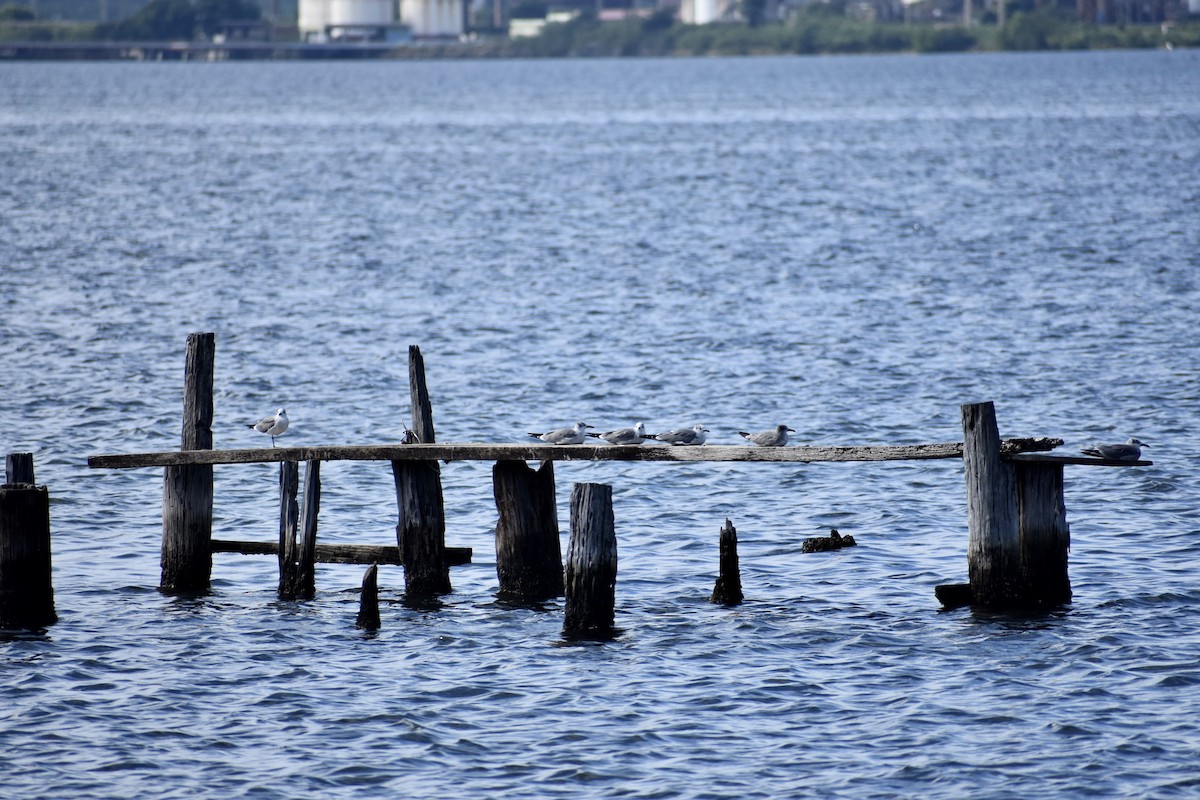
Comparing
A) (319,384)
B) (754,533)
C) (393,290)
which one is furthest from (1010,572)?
(393,290)

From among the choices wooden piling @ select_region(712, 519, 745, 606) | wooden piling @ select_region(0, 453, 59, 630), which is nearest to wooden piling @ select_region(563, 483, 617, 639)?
wooden piling @ select_region(712, 519, 745, 606)

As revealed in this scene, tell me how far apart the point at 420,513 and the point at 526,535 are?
1095 mm

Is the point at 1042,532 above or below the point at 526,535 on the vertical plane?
above

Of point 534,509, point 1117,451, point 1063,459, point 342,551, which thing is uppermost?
point 1063,459

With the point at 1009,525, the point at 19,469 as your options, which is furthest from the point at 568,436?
the point at 19,469

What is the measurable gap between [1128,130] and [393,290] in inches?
2661

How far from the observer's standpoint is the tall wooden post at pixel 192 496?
689 inches

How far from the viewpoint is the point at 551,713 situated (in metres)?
14.5

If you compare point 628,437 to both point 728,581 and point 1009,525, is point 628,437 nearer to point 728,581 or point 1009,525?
point 728,581

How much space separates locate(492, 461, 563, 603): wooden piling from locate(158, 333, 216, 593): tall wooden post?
119 inches

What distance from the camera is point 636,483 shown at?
75.7 ft

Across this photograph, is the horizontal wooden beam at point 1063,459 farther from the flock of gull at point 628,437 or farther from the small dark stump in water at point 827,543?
the small dark stump in water at point 827,543

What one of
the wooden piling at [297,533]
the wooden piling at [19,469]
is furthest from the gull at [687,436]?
the wooden piling at [19,469]

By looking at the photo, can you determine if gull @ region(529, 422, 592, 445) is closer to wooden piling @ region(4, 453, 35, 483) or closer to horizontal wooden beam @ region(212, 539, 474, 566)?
horizontal wooden beam @ region(212, 539, 474, 566)
